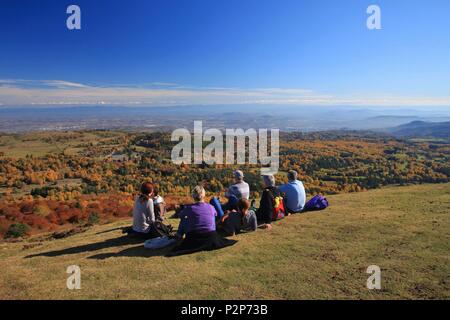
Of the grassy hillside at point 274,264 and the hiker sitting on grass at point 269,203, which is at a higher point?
the hiker sitting on grass at point 269,203

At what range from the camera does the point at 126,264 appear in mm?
7496

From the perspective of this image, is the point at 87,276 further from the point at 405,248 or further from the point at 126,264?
the point at 405,248

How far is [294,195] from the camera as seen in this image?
11.3 metres

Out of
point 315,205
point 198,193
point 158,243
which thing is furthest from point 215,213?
point 315,205

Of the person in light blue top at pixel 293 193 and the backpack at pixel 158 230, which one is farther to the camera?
the person in light blue top at pixel 293 193

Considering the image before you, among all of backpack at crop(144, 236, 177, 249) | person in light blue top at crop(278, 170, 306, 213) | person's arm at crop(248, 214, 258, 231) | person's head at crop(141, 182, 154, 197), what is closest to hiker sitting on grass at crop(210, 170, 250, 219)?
person's arm at crop(248, 214, 258, 231)

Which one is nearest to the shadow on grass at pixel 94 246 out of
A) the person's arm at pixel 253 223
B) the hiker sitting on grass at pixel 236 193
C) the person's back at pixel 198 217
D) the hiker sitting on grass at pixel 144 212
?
the hiker sitting on grass at pixel 144 212

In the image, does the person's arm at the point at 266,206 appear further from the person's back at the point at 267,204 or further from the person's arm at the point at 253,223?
the person's arm at the point at 253,223

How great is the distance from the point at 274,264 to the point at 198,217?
7.21ft

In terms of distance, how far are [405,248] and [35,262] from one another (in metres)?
9.73

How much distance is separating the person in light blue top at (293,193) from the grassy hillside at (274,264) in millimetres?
779

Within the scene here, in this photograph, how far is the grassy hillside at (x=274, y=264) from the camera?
5.91 m

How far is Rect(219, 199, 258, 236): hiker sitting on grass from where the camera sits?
9.29 meters
